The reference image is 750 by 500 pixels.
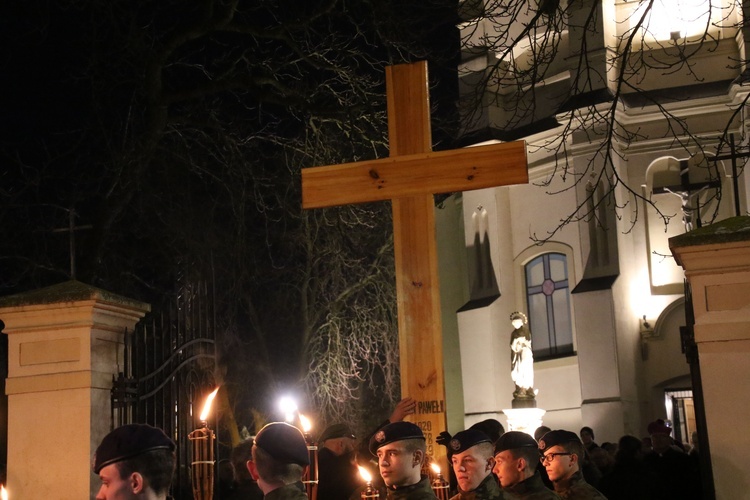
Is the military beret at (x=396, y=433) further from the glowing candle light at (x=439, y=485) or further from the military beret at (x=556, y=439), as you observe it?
the military beret at (x=556, y=439)

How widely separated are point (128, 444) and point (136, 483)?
13cm

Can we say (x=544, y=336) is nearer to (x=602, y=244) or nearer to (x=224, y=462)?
(x=602, y=244)

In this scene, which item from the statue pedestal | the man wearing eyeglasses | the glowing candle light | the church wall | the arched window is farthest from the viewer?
the church wall

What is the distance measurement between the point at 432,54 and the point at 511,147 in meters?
6.93

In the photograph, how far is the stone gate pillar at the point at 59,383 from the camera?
783 centimetres

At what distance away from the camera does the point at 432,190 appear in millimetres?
7547

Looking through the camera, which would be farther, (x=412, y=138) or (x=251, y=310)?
(x=251, y=310)

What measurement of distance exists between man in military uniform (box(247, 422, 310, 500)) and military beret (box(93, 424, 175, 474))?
746 mm

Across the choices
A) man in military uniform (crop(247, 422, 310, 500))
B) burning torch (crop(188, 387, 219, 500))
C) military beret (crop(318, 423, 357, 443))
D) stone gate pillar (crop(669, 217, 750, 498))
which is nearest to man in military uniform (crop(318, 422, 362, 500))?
military beret (crop(318, 423, 357, 443))

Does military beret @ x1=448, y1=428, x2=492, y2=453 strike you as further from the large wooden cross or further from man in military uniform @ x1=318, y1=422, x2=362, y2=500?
man in military uniform @ x1=318, y1=422, x2=362, y2=500

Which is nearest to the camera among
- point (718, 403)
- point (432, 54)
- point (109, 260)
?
point (718, 403)

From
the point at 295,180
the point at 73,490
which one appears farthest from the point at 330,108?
the point at 73,490

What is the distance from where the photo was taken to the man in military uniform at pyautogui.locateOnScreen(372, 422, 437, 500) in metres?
5.28

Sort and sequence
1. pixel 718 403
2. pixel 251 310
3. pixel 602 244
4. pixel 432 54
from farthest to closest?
pixel 602 244, pixel 251 310, pixel 432 54, pixel 718 403
